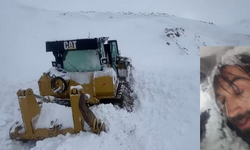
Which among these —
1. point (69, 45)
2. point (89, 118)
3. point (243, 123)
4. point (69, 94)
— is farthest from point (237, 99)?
point (69, 94)

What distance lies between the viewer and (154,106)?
6.66 m

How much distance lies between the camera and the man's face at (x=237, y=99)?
2828 millimetres

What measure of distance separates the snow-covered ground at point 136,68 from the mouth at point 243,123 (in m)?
2.16

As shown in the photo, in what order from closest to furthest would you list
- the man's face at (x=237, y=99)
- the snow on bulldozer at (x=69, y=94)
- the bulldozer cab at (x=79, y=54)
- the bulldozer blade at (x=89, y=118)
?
1. the man's face at (x=237, y=99)
2. the bulldozer blade at (x=89, y=118)
3. the snow on bulldozer at (x=69, y=94)
4. the bulldozer cab at (x=79, y=54)

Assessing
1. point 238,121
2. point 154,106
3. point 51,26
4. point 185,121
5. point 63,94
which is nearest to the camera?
point 238,121

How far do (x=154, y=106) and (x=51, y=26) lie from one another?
13305mm

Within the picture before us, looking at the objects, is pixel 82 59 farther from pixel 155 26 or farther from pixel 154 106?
pixel 155 26

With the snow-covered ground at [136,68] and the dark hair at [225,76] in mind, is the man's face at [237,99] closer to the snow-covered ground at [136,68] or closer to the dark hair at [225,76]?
the dark hair at [225,76]

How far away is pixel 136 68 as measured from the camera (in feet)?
35.2

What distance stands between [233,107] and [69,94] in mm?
3764

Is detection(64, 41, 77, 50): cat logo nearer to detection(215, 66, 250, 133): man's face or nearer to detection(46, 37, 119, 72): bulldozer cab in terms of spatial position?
detection(46, 37, 119, 72): bulldozer cab

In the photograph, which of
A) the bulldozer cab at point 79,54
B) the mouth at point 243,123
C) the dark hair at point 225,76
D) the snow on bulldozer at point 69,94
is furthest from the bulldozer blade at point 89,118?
the mouth at point 243,123

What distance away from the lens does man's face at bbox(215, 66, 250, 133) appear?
283 centimetres

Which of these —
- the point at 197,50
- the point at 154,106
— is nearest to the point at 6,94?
the point at 154,106
